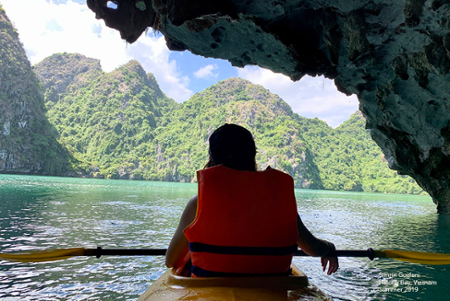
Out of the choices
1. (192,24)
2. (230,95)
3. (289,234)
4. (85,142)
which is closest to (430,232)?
(192,24)

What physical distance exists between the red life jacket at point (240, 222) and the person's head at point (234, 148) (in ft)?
0.51

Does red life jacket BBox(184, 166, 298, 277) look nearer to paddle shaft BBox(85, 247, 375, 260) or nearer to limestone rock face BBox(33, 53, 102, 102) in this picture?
paddle shaft BBox(85, 247, 375, 260)

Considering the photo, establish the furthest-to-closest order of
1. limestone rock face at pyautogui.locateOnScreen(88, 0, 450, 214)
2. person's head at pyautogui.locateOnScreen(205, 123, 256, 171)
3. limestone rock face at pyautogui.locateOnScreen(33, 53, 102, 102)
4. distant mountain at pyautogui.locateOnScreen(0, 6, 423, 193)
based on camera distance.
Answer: limestone rock face at pyautogui.locateOnScreen(33, 53, 102, 102) → distant mountain at pyautogui.locateOnScreen(0, 6, 423, 193) → limestone rock face at pyautogui.locateOnScreen(88, 0, 450, 214) → person's head at pyautogui.locateOnScreen(205, 123, 256, 171)

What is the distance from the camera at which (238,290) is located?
1483 millimetres

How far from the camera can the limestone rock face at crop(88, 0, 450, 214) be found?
6.39m

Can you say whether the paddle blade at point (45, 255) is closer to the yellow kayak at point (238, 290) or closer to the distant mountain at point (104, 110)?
the yellow kayak at point (238, 290)

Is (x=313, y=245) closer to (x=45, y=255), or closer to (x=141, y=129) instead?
(x=45, y=255)

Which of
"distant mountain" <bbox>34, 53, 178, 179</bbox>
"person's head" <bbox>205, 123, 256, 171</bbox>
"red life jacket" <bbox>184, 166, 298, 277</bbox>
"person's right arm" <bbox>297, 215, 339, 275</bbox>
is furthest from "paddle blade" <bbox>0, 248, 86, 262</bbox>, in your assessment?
"distant mountain" <bbox>34, 53, 178, 179</bbox>

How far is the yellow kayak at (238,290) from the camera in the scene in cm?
145

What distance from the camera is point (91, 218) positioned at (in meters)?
10.3

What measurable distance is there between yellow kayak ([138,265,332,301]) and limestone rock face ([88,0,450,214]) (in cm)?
610

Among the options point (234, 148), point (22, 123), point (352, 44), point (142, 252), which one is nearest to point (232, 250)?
point (234, 148)

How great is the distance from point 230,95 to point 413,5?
6019 inches

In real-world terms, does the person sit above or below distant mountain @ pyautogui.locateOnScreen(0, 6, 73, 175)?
below
